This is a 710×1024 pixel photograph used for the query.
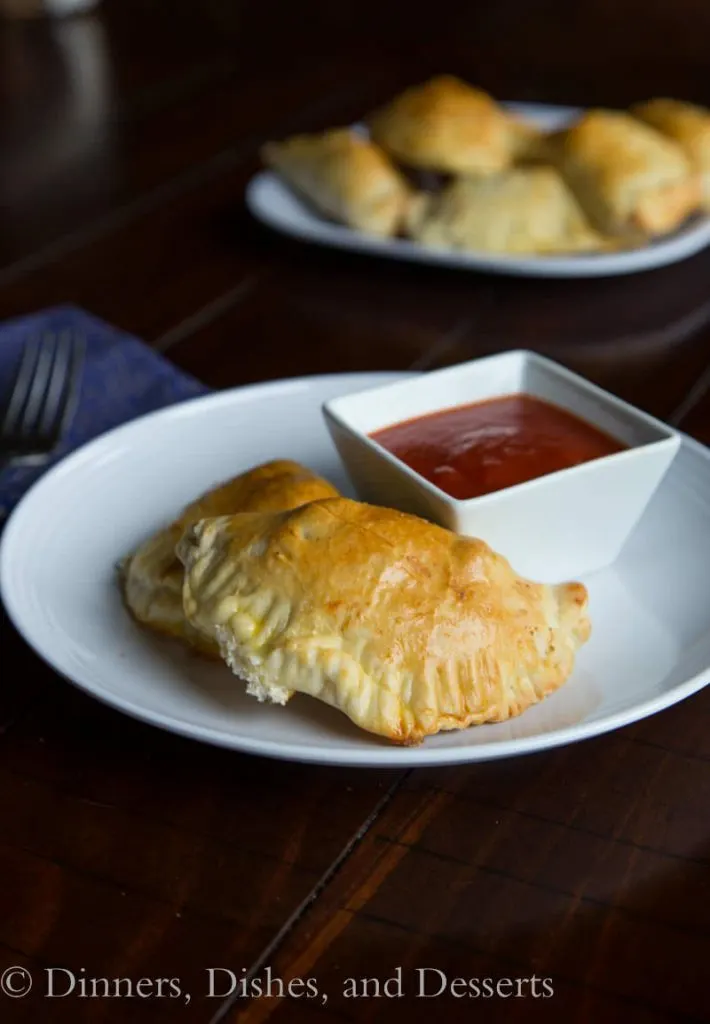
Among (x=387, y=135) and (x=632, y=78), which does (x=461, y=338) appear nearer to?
(x=387, y=135)

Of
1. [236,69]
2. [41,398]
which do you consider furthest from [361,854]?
[236,69]

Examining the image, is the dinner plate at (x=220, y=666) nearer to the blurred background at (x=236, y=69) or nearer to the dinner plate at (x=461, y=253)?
the dinner plate at (x=461, y=253)

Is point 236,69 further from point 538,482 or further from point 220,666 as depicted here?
point 220,666

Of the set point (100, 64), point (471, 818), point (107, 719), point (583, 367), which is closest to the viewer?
point (471, 818)

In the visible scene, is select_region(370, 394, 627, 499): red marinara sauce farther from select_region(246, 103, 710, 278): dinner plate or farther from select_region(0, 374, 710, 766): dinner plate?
select_region(246, 103, 710, 278): dinner plate

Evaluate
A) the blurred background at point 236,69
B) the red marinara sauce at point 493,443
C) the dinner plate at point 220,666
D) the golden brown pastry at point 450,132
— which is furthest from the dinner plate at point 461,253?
the red marinara sauce at point 493,443

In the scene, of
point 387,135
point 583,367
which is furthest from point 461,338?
point 387,135

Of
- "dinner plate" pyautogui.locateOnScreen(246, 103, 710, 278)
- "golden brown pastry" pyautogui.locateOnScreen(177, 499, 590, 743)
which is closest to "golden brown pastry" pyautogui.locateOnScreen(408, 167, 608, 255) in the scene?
"dinner plate" pyautogui.locateOnScreen(246, 103, 710, 278)
